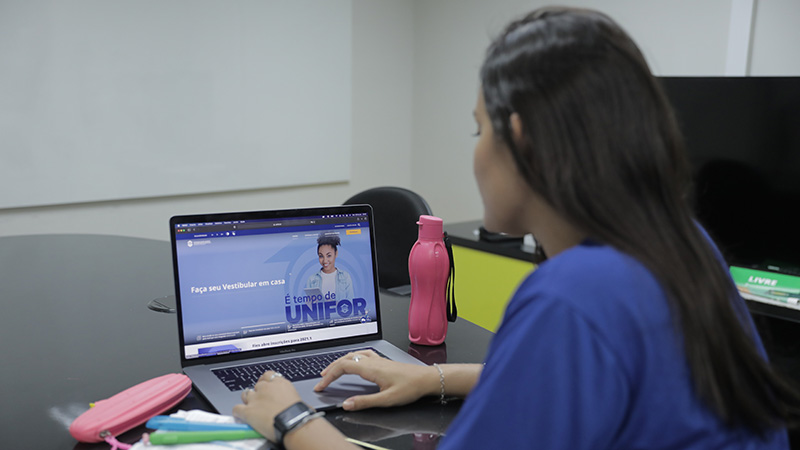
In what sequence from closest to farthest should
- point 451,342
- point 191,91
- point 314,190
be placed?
point 451,342
point 191,91
point 314,190

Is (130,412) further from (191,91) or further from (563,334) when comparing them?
(191,91)

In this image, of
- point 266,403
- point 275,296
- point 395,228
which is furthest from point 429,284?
point 395,228

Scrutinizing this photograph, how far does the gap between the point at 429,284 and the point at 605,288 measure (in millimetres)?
686

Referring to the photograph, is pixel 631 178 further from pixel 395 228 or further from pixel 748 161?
pixel 748 161

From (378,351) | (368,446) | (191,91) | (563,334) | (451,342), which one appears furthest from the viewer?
(191,91)

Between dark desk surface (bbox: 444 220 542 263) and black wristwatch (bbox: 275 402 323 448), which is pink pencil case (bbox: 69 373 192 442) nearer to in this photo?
black wristwatch (bbox: 275 402 323 448)

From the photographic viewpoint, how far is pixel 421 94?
14.2 ft

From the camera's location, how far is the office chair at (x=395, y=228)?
215 cm

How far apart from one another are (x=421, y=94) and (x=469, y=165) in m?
0.64

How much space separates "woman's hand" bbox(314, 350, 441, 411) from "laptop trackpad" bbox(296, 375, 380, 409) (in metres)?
0.01

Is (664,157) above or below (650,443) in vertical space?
above

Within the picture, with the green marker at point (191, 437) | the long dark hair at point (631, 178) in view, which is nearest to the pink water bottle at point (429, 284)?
the green marker at point (191, 437)

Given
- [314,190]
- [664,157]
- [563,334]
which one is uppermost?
[664,157]

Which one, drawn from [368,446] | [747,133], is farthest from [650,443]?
[747,133]
